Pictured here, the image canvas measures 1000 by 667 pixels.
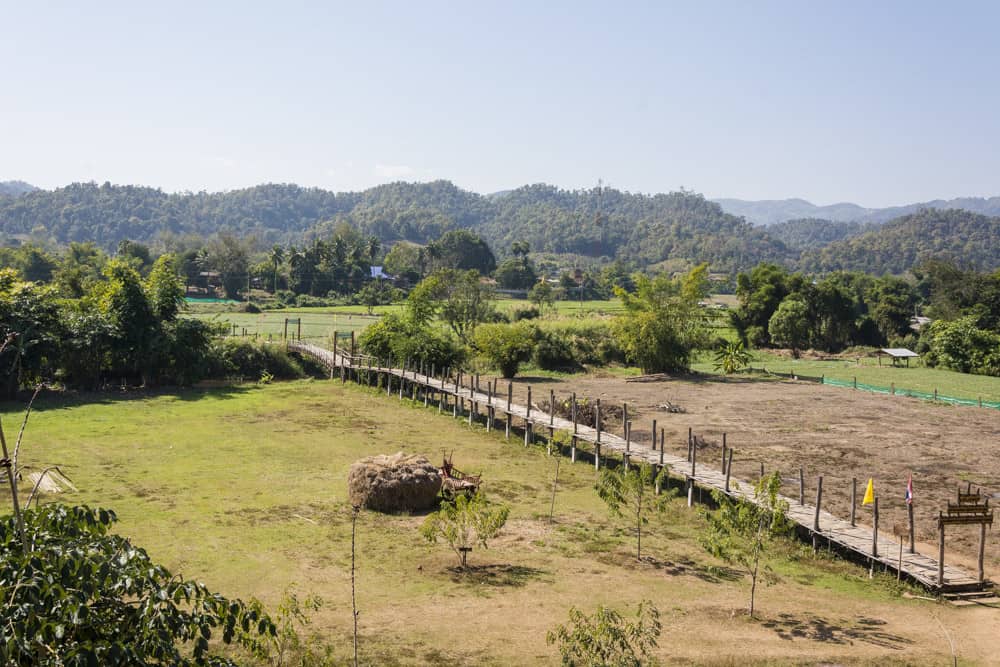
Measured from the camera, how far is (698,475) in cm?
2194

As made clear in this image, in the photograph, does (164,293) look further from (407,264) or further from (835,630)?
(407,264)

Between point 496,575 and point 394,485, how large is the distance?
4.59 m

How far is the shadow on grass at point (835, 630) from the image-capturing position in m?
12.8

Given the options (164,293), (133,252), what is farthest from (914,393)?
(133,252)

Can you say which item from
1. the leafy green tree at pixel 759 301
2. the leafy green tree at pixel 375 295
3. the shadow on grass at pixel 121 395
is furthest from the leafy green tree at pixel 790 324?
the shadow on grass at pixel 121 395

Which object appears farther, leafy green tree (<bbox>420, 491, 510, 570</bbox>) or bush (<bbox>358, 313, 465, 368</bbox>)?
bush (<bbox>358, 313, 465, 368</bbox>)

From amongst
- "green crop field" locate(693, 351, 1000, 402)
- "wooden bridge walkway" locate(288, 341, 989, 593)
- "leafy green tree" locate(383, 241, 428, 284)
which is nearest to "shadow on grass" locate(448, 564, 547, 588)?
"wooden bridge walkway" locate(288, 341, 989, 593)

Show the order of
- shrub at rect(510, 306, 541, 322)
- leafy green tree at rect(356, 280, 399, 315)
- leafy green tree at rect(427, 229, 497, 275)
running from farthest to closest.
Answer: leafy green tree at rect(427, 229, 497, 275), leafy green tree at rect(356, 280, 399, 315), shrub at rect(510, 306, 541, 322)

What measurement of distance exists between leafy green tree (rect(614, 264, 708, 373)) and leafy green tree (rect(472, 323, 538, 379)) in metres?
8.62

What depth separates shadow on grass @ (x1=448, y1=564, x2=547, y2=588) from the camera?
591 inches

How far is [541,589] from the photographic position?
1470 centimetres

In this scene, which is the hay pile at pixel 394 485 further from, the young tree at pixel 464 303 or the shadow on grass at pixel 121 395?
the young tree at pixel 464 303

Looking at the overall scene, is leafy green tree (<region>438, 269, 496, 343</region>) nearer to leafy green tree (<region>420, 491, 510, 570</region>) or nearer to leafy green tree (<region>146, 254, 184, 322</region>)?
leafy green tree (<region>146, 254, 184, 322</region>)

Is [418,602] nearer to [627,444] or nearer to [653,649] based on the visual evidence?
[653,649]
